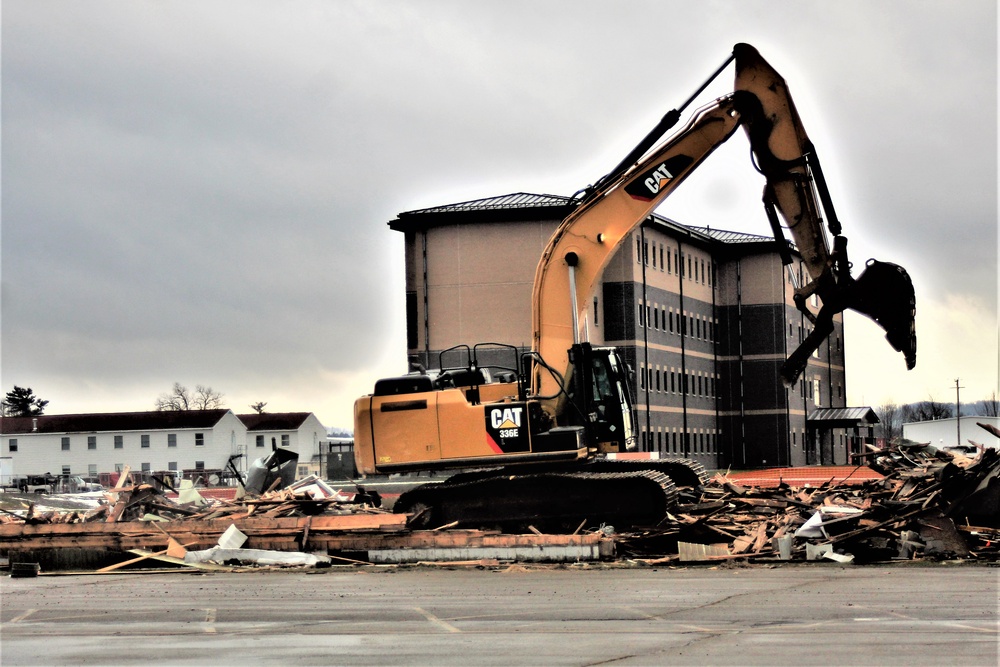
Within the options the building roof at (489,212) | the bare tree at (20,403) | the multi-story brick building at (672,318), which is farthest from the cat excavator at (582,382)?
the bare tree at (20,403)

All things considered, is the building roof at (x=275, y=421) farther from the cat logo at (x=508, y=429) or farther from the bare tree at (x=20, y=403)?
the cat logo at (x=508, y=429)

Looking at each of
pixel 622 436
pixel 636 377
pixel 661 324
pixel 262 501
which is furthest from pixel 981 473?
pixel 661 324

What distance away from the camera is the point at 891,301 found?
842 inches

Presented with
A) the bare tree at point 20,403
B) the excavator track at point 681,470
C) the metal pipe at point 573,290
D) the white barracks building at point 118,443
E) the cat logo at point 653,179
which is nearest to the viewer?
the metal pipe at point 573,290

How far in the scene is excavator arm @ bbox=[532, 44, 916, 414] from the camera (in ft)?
70.9

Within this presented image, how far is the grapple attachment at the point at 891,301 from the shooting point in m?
21.3

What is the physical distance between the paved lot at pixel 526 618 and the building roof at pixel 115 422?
4019 inches

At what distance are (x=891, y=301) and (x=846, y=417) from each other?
70991 mm

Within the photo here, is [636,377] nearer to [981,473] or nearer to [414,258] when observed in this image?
[414,258]

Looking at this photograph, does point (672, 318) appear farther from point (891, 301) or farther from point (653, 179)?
point (891, 301)

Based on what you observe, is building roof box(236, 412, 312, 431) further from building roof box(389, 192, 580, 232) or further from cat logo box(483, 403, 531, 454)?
cat logo box(483, 403, 531, 454)

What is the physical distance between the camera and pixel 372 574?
68.5ft

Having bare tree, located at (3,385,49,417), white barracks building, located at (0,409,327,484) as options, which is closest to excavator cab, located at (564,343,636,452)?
white barracks building, located at (0,409,327,484)

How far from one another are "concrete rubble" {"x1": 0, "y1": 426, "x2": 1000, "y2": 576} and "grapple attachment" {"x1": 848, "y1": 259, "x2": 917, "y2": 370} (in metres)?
2.27
